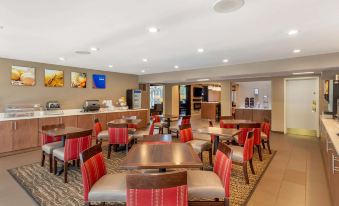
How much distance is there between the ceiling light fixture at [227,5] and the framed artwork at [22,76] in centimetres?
567

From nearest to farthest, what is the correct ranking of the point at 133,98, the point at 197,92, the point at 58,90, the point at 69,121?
1. the point at 69,121
2. the point at 58,90
3. the point at 133,98
4. the point at 197,92

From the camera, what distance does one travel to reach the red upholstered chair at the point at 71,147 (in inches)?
123

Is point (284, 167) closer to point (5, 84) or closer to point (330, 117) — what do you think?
point (330, 117)

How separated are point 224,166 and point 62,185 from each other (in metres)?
2.60

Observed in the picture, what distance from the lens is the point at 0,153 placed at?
452 cm

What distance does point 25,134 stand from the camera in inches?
193

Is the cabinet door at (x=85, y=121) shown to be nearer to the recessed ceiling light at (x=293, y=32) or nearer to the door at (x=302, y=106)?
the recessed ceiling light at (x=293, y=32)

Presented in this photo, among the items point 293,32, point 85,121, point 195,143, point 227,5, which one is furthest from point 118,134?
point 293,32

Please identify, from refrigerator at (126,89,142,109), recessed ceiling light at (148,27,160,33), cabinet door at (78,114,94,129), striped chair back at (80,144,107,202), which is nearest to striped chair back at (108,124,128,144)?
striped chair back at (80,144,107,202)

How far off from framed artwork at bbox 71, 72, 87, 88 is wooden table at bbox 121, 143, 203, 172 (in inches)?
200

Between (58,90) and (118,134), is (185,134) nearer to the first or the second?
(118,134)

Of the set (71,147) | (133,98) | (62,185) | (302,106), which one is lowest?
(62,185)

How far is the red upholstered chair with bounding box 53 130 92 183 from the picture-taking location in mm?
3137

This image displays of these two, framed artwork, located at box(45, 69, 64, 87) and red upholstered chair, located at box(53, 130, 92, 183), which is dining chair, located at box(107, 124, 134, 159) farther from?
framed artwork, located at box(45, 69, 64, 87)
